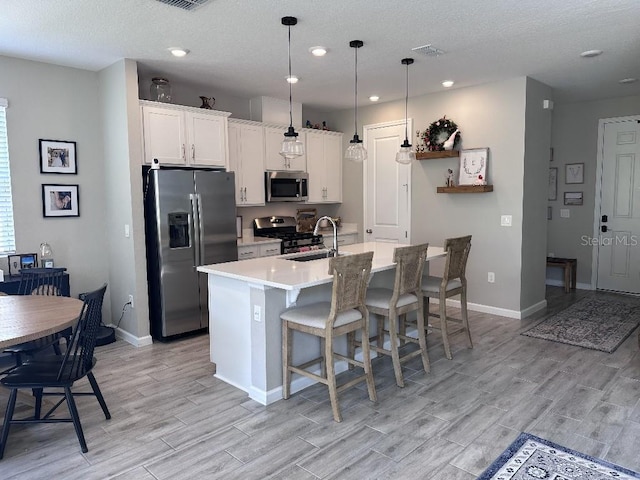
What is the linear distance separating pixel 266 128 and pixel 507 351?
377cm

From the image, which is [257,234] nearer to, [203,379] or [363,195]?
[363,195]

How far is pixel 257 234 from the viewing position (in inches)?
237

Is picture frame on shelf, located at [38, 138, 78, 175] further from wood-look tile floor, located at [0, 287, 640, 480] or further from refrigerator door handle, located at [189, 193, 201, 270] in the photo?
wood-look tile floor, located at [0, 287, 640, 480]

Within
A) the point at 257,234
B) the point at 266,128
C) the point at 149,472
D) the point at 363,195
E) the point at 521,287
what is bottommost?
the point at 149,472

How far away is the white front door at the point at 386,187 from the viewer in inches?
238

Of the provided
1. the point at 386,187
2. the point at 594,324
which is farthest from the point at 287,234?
the point at 594,324

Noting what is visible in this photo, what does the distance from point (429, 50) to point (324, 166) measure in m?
2.81

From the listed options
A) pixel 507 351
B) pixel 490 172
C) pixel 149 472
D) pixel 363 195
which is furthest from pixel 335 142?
pixel 149 472

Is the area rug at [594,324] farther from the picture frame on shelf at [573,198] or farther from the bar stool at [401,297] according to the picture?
the bar stool at [401,297]

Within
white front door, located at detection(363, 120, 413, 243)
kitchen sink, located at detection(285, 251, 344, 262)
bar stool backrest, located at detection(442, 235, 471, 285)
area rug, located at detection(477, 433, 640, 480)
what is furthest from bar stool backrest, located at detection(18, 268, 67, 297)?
white front door, located at detection(363, 120, 413, 243)

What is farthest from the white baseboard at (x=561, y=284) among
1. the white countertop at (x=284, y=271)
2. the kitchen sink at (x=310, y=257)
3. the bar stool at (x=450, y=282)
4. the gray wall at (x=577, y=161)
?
the kitchen sink at (x=310, y=257)

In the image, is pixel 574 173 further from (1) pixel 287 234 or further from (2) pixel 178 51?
(2) pixel 178 51

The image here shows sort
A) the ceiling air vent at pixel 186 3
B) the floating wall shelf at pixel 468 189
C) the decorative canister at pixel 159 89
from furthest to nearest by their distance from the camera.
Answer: the floating wall shelf at pixel 468 189, the decorative canister at pixel 159 89, the ceiling air vent at pixel 186 3

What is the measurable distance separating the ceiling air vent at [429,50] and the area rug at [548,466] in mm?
3111
